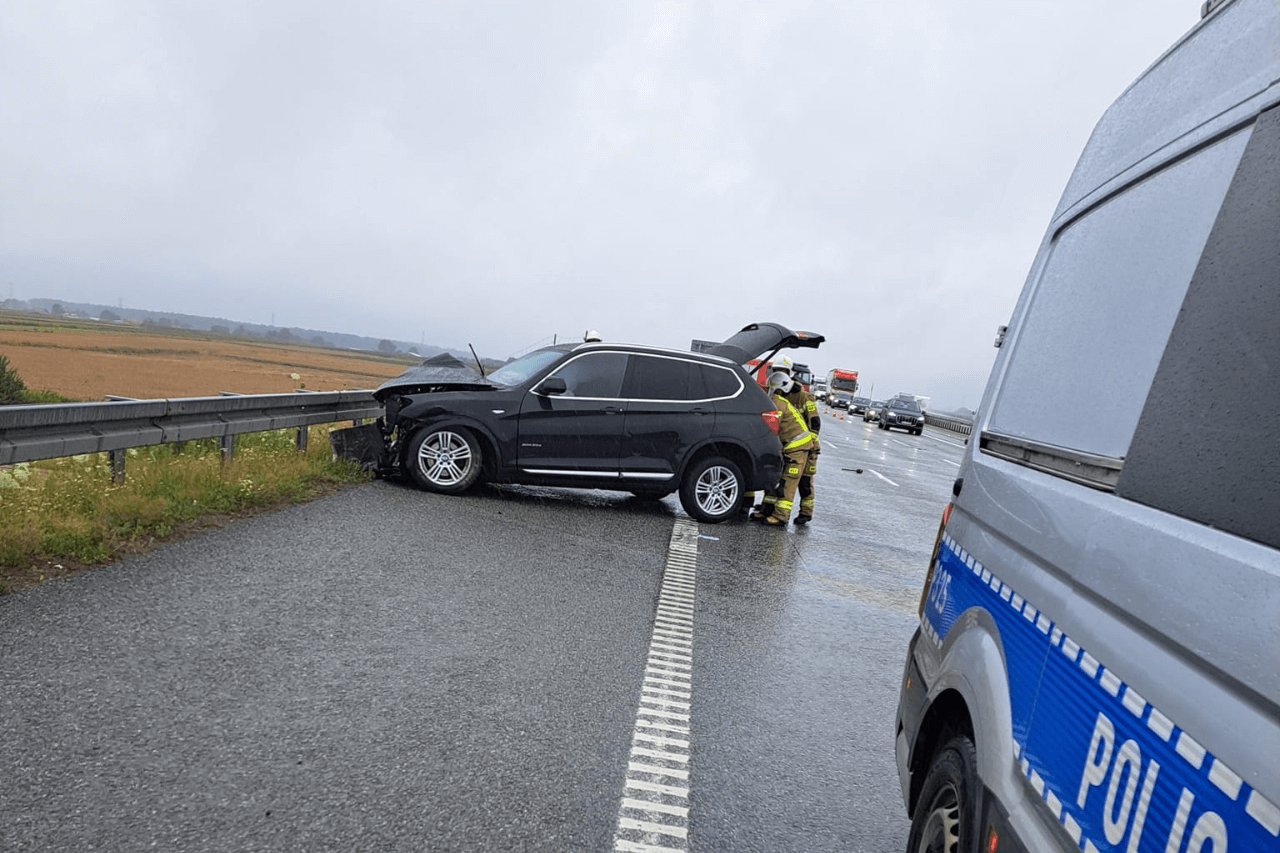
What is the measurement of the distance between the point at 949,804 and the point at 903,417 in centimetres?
4794

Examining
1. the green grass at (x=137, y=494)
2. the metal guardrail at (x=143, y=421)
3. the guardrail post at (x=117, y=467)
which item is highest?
the metal guardrail at (x=143, y=421)

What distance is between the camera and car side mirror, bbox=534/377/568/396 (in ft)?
33.7

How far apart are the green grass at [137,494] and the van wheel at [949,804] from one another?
16.3 feet

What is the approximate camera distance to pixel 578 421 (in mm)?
10391

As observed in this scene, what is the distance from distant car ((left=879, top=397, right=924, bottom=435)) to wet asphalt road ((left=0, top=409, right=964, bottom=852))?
42036 mm

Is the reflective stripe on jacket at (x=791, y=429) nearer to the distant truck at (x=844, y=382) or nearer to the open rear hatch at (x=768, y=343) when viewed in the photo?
the open rear hatch at (x=768, y=343)

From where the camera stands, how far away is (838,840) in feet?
11.2

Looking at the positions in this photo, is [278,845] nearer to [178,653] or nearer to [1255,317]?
[178,653]

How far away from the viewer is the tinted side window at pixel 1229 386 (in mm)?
1410

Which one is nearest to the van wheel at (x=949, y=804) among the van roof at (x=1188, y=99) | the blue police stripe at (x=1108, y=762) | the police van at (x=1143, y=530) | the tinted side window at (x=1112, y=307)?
the police van at (x=1143, y=530)

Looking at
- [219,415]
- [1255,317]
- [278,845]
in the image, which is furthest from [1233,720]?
[219,415]

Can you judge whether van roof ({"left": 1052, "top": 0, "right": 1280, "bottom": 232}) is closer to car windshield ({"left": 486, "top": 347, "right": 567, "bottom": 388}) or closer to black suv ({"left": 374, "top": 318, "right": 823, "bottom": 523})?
black suv ({"left": 374, "top": 318, "right": 823, "bottom": 523})

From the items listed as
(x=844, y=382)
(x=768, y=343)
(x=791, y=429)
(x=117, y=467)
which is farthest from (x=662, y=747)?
(x=844, y=382)

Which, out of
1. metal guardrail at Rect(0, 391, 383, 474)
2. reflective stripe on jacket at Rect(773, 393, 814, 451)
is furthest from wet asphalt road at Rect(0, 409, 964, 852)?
reflective stripe on jacket at Rect(773, 393, 814, 451)
